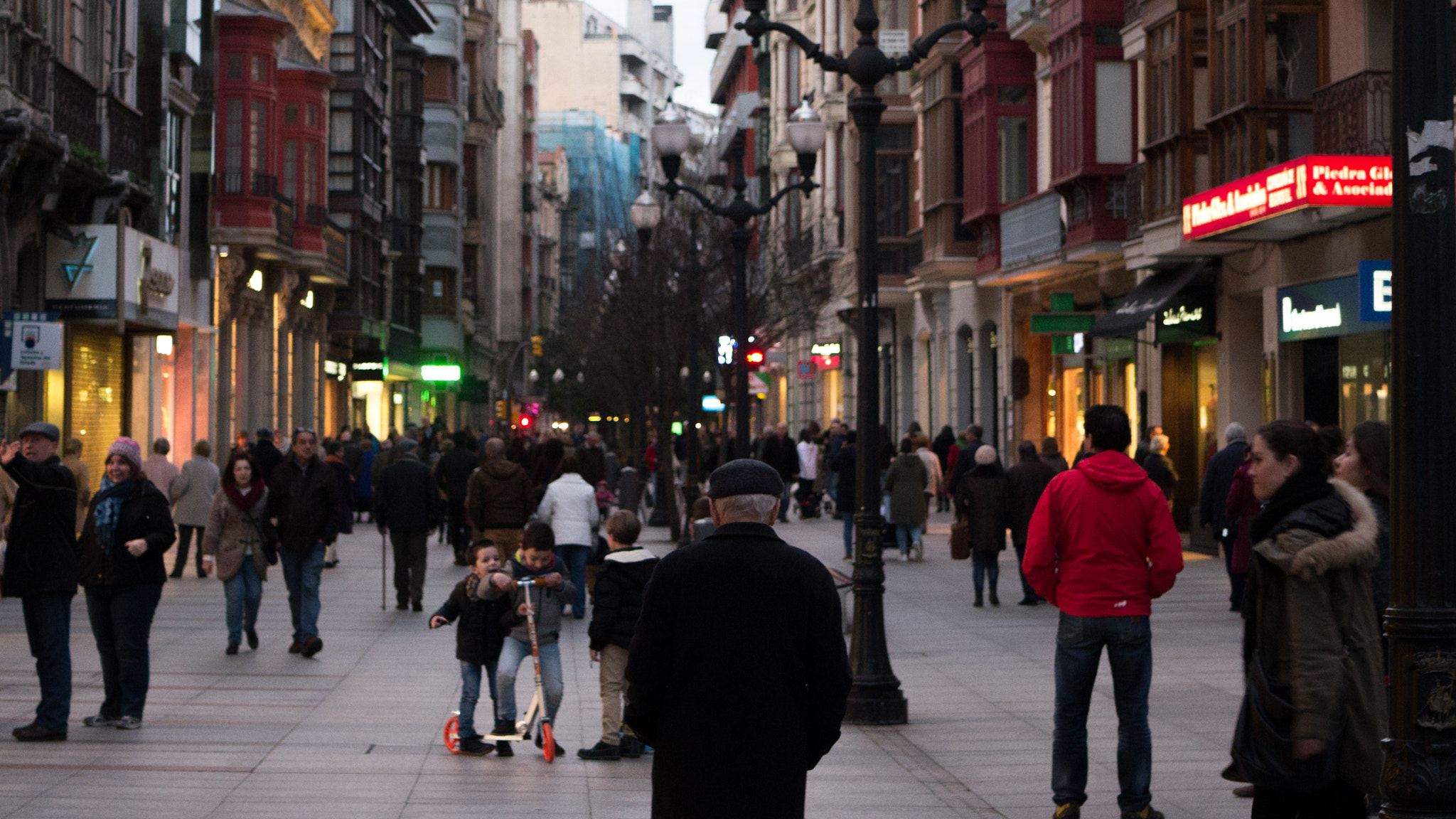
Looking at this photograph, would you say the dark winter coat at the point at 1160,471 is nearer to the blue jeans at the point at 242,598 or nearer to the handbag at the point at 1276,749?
the blue jeans at the point at 242,598

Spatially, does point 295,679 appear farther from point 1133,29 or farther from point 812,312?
point 812,312

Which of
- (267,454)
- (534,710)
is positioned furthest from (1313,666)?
(267,454)

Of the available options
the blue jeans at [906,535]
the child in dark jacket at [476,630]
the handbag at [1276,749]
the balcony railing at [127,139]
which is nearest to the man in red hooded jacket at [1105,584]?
the handbag at [1276,749]

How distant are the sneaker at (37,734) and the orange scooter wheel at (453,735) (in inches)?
86.2

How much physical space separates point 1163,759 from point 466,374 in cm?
6900

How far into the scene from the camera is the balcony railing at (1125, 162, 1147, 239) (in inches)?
1097

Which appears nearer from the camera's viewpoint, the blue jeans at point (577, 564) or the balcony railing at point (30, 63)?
the blue jeans at point (577, 564)

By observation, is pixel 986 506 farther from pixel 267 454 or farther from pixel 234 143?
pixel 234 143

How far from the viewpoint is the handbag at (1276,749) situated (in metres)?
5.84

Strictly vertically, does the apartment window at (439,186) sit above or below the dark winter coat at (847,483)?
above

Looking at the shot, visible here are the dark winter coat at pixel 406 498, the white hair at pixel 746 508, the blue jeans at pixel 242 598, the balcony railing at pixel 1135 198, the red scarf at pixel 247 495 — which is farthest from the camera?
the balcony railing at pixel 1135 198

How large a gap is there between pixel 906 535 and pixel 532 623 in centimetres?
1573

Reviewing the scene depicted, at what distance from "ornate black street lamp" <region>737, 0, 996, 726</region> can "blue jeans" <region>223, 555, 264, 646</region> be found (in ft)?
19.3

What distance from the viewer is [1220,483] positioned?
A: 1830 centimetres
